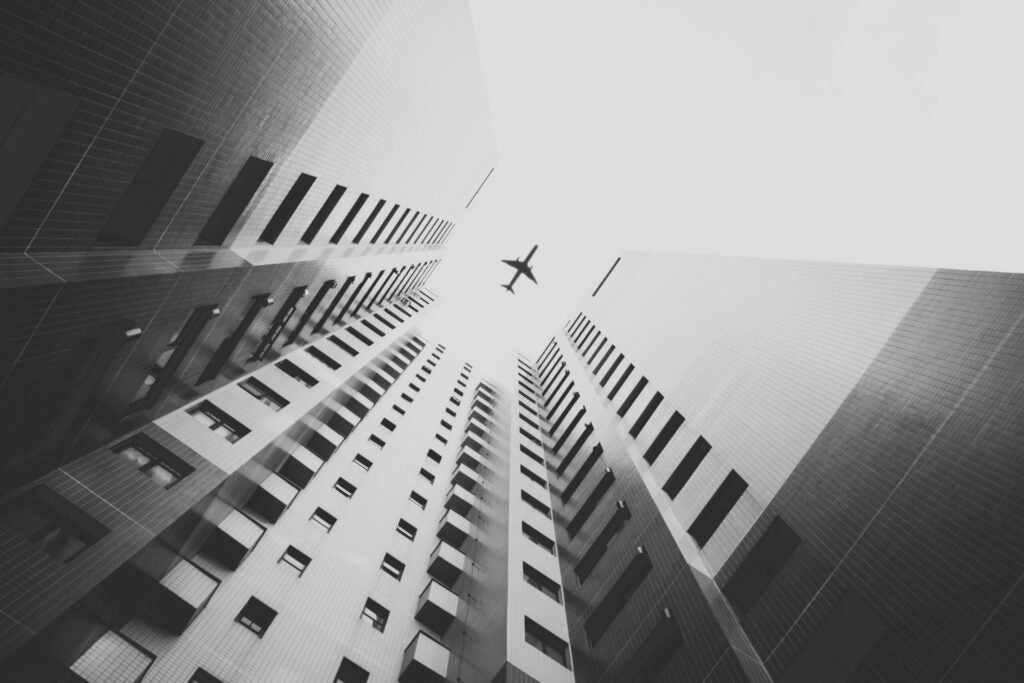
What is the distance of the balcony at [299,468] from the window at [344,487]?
2601 millimetres

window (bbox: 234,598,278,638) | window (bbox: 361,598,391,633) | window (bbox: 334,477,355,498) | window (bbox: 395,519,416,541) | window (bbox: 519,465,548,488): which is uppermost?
window (bbox: 519,465,548,488)

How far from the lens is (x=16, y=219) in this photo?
Result: 714 cm

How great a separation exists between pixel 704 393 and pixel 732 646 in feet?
30.6

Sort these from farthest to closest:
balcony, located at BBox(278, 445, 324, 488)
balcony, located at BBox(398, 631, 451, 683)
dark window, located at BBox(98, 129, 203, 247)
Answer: balcony, located at BBox(278, 445, 324, 488)
balcony, located at BBox(398, 631, 451, 683)
dark window, located at BBox(98, 129, 203, 247)

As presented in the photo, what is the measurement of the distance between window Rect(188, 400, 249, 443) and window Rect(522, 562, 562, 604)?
10610 mm

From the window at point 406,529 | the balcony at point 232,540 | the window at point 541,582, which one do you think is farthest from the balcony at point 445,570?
the balcony at point 232,540

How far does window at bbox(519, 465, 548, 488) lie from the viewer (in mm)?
27775

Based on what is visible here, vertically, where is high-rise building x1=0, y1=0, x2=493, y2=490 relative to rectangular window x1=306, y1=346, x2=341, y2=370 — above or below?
above

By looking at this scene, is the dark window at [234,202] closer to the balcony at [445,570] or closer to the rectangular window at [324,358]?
the rectangular window at [324,358]

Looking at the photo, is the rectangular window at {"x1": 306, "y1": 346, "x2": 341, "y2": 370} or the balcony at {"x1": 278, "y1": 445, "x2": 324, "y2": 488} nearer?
the balcony at {"x1": 278, "y1": 445, "x2": 324, "y2": 488}

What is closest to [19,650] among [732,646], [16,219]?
[16,219]

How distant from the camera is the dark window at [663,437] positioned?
64.6ft

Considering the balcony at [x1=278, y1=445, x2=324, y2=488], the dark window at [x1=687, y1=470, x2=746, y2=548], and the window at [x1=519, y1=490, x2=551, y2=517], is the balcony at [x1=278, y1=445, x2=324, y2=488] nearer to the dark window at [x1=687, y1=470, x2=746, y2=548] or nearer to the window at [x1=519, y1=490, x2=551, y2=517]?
the window at [x1=519, y1=490, x2=551, y2=517]

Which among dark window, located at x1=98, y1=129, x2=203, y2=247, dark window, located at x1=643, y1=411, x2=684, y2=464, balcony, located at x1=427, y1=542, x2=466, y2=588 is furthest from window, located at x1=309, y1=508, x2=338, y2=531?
dark window, located at x1=98, y1=129, x2=203, y2=247
